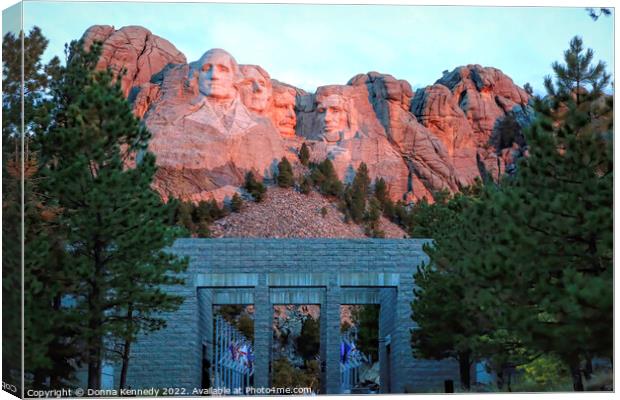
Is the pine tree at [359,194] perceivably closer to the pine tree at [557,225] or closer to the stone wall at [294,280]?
the stone wall at [294,280]

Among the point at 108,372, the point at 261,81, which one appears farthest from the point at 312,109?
the point at 108,372

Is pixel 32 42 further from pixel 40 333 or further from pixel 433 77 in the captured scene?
pixel 433 77

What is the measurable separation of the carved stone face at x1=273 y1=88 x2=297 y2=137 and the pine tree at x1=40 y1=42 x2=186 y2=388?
481 cm

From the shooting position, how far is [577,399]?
1391 centimetres

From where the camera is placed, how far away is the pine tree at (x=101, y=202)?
50.2 feet

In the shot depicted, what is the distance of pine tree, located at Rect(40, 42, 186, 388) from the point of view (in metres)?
15.3

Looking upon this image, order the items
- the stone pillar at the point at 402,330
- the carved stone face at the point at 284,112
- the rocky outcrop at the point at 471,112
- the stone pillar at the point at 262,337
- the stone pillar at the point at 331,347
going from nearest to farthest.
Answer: the rocky outcrop at the point at 471,112 → the stone pillar at the point at 402,330 → the stone pillar at the point at 262,337 → the stone pillar at the point at 331,347 → the carved stone face at the point at 284,112

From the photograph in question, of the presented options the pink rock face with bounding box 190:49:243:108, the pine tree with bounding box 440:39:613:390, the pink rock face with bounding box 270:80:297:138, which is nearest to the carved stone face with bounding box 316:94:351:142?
the pink rock face with bounding box 270:80:297:138

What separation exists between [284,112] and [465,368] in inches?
321

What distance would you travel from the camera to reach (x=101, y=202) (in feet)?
50.4

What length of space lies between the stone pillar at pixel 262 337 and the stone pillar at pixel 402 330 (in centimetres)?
239

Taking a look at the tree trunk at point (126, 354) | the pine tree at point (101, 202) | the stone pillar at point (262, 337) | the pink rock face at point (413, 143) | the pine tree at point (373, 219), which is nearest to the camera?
the pine tree at point (101, 202)

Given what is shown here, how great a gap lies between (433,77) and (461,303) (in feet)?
11.5

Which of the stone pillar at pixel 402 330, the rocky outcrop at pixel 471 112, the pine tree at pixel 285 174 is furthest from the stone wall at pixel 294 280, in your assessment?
the pine tree at pixel 285 174
